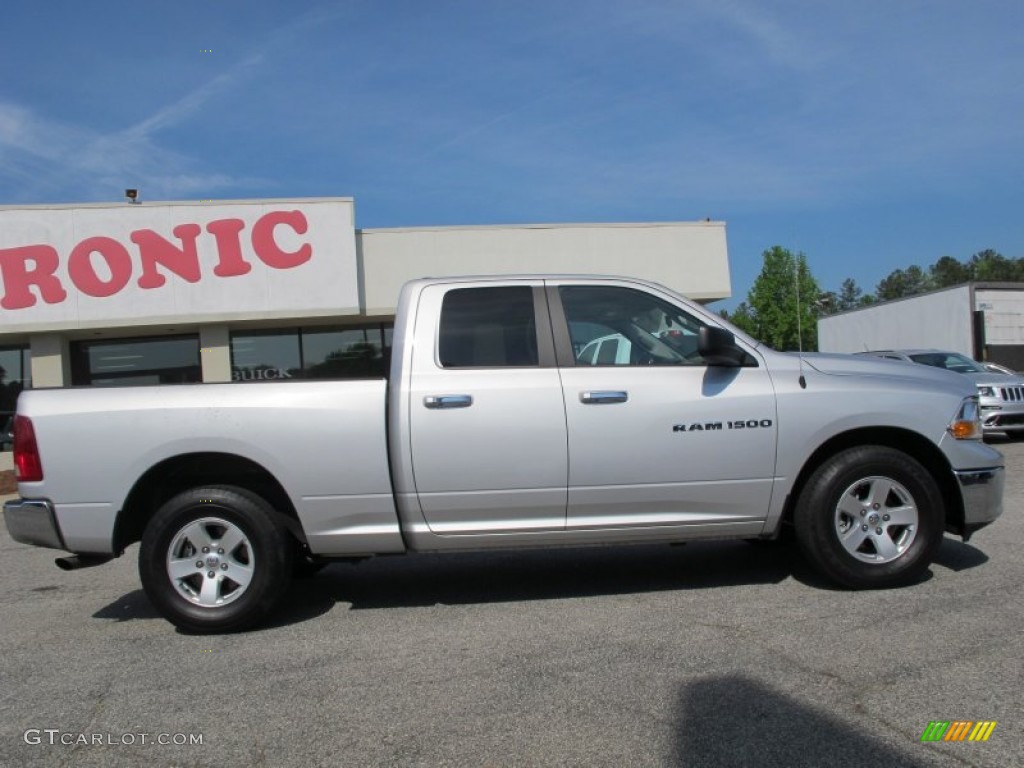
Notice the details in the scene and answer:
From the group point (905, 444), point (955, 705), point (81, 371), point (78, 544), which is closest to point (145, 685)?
point (78, 544)

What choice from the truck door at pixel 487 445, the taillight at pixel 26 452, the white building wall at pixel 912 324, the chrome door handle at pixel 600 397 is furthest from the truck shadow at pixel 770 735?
the white building wall at pixel 912 324

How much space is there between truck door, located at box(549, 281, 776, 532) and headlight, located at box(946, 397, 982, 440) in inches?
44.5

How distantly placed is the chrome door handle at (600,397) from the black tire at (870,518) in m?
1.27

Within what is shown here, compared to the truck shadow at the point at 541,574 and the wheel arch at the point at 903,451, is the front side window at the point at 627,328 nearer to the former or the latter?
the wheel arch at the point at 903,451

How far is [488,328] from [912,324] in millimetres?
24475

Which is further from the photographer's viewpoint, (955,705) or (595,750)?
(955,705)

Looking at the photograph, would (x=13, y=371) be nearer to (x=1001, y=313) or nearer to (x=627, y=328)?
(x=627, y=328)

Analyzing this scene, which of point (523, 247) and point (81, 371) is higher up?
point (523, 247)

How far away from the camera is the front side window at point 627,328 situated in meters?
5.04

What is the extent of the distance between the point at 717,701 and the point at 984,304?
24178 mm

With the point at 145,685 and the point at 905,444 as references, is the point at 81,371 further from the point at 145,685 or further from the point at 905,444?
the point at 905,444

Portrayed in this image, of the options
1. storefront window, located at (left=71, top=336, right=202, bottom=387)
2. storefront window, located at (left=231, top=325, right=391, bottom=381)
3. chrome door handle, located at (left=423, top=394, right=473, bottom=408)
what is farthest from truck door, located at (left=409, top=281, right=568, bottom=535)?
storefront window, located at (left=71, top=336, right=202, bottom=387)

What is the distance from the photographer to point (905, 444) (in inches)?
204

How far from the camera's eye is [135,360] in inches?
823
